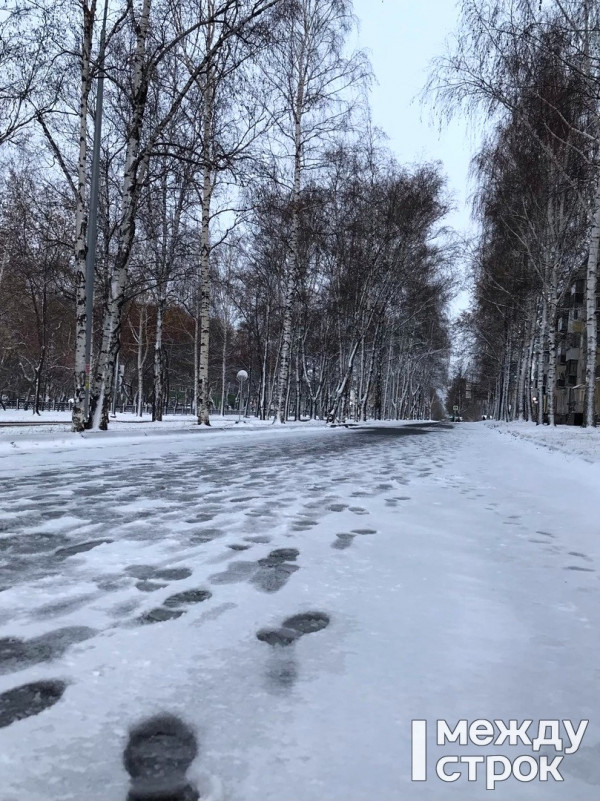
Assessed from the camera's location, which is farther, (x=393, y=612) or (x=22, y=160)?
(x=22, y=160)

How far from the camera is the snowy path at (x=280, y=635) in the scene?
1156 mm

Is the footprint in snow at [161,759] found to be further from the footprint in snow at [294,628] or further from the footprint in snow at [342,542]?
the footprint in snow at [342,542]

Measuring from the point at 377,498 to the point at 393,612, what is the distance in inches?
102

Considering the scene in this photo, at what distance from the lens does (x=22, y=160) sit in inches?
803

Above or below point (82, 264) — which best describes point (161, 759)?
below

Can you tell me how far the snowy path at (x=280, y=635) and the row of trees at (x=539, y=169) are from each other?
971 cm

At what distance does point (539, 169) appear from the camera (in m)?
17.9

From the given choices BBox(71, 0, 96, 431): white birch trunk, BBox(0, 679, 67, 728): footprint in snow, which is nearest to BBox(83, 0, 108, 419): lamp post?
BBox(71, 0, 96, 431): white birch trunk

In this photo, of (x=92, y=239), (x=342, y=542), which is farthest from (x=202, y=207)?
(x=342, y=542)

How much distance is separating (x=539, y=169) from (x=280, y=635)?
1957cm

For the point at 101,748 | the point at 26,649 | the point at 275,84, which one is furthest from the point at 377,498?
the point at 275,84

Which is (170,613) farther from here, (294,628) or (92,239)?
(92,239)

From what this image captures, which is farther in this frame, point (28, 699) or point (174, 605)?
point (174, 605)

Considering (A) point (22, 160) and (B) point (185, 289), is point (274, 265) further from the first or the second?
(A) point (22, 160)
